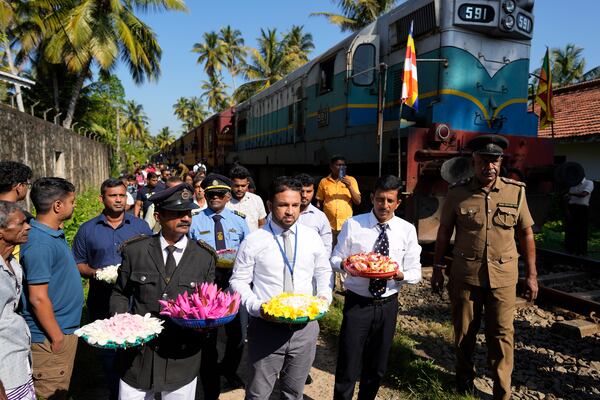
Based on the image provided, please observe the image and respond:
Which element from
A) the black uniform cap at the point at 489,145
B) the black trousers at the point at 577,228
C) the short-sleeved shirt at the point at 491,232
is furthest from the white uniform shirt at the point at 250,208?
the black trousers at the point at 577,228

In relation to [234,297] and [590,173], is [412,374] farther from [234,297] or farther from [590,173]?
[590,173]

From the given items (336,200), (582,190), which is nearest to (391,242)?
(336,200)

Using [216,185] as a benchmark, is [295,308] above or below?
below

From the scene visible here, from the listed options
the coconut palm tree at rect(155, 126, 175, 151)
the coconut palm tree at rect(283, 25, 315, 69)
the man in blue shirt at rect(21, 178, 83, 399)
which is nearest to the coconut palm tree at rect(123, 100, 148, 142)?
the coconut palm tree at rect(155, 126, 175, 151)

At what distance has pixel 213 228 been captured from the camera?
395 cm

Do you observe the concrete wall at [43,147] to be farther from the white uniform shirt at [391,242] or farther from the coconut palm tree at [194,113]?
the coconut palm tree at [194,113]

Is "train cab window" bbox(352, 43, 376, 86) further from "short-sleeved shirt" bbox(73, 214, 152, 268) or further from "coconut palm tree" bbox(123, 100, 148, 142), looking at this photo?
"coconut palm tree" bbox(123, 100, 148, 142)

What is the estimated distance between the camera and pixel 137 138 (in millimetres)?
78375

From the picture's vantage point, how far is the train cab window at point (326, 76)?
9.25 m

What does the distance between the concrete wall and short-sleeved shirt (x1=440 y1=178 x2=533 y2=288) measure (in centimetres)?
705

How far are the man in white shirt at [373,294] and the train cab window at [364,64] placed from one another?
5.44 meters

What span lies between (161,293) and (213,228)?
1.42 m

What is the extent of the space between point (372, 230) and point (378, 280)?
399 millimetres

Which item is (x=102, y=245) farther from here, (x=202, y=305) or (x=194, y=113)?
(x=194, y=113)
